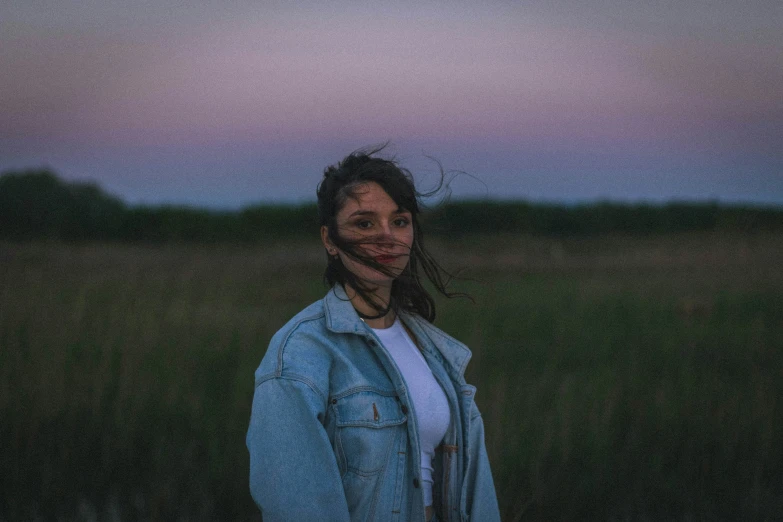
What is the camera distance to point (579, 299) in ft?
36.5

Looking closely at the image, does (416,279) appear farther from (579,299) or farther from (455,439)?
(579,299)

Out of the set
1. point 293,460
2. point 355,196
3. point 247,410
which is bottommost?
point 247,410

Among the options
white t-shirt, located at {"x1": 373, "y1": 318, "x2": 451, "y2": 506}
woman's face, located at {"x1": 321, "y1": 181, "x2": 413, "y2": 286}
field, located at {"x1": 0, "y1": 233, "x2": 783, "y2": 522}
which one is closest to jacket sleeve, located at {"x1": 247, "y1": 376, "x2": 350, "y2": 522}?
white t-shirt, located at {"x1": 373, "y1": 318, "x2": 451, "y2": 506}

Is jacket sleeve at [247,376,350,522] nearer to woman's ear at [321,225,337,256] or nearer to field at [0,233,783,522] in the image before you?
woman's ear at [321,225,337,256]

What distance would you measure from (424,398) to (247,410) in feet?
9.89

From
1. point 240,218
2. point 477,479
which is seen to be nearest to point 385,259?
point 477,479

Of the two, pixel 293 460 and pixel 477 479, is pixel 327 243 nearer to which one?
pixel 293 460

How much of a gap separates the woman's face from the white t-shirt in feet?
0.67

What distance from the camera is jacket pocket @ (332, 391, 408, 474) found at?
1.84m

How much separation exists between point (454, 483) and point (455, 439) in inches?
5.5

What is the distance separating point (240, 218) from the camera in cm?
2716

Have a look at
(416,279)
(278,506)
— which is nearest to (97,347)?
(416,279)

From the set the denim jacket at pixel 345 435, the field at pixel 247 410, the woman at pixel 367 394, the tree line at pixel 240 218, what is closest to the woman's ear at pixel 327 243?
the woman at pixel 367 394

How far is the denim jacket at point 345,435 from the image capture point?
171 cm
